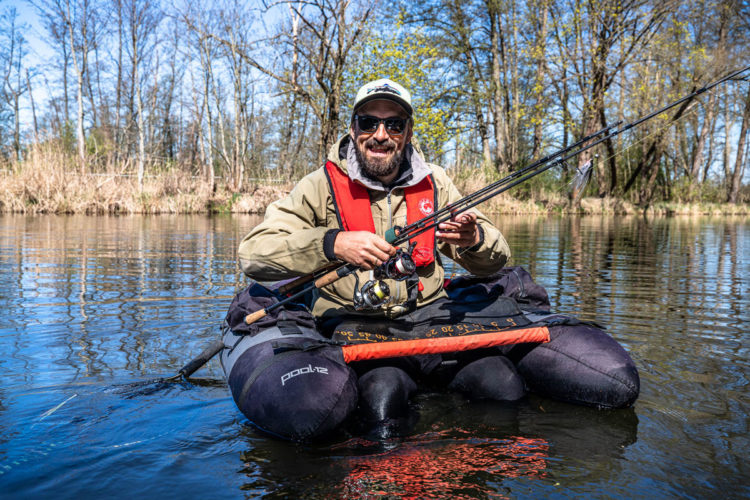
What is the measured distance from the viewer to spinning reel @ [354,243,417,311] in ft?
9.91

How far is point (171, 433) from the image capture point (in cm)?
280

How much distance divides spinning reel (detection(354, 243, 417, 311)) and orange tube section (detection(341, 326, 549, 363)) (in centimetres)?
23

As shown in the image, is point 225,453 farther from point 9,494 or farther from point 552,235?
point 552,235

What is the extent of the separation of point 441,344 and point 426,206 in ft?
2.88

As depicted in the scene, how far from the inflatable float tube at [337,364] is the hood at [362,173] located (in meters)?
0.86

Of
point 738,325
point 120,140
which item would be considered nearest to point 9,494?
point 738,325

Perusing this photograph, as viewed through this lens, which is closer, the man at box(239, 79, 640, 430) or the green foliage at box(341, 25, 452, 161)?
the man at box(239, 79, 640, 430)

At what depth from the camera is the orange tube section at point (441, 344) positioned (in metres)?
3.09

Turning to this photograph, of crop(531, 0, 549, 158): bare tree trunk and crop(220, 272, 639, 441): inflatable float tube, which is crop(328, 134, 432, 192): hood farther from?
crop(531, 0, 549, 158): bare tree trunk

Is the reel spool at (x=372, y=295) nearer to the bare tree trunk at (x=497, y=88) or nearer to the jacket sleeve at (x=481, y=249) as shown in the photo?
the jacket sleeve at (x=481, y=249)

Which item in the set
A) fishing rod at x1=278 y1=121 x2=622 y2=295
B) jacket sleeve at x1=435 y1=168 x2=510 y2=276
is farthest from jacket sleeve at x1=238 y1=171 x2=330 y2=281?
jacket sleeve at x1=435 y1=168 x2=510 y2=276

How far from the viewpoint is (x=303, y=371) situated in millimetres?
2826

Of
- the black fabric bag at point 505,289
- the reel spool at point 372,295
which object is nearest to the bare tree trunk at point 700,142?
the black fabric bag at point 505,289

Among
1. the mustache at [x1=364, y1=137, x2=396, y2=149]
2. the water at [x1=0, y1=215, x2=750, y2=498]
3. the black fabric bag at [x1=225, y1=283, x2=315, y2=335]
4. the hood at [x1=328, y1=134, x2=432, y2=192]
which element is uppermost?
the mustache at [x1=364, y1=137, x2=396, y2=149]
